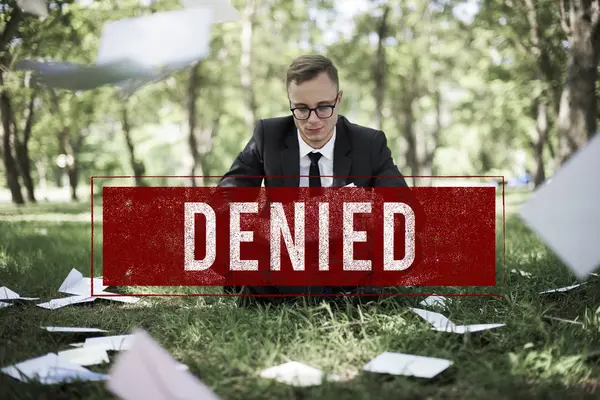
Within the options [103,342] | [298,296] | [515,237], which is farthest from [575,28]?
[103,342]

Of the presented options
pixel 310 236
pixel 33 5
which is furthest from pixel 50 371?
pixel 33 5

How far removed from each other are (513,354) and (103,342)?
1776mm

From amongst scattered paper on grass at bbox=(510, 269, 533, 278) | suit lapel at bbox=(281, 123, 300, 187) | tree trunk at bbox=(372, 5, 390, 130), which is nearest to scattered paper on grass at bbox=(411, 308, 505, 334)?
suit lapel at bbox=(281, 123, 300, 187)

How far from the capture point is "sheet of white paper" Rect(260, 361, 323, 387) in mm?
2113

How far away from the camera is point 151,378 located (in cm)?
177

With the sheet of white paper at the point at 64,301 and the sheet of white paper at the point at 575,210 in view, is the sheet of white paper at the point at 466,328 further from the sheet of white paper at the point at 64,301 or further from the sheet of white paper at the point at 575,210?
the sheet of white paper at the point at 64,301

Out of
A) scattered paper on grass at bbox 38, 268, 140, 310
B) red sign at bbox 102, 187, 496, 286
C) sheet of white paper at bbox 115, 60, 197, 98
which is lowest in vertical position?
scattered paper on grass at bbox 38, 268, 140, 310

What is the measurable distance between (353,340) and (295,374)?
1.52 feet

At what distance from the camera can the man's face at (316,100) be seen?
3070 mm

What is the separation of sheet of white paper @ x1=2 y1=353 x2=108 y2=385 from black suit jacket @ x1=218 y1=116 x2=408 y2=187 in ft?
4.57

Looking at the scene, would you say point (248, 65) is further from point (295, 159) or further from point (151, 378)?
point (151, 378)

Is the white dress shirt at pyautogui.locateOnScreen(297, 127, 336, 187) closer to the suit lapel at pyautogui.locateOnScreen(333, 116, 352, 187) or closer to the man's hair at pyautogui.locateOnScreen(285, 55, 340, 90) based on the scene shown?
the suit lapel at pyautogui.locateOnScreen(333, 116, 352, 187)

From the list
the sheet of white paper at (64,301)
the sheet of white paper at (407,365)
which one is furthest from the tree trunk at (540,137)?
the sheet of white paper at (407,365)

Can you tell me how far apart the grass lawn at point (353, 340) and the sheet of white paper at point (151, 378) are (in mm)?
266
